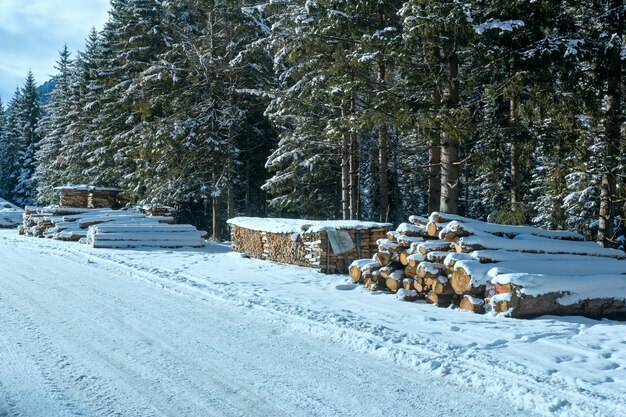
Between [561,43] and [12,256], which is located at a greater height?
[561,43]

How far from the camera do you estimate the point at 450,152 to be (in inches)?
504

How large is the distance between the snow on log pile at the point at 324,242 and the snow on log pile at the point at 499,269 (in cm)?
185

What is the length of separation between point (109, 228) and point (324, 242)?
10.0m

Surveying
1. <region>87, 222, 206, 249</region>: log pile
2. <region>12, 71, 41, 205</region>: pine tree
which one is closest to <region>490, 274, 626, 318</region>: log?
<region>87, 222, 206, 249</region>: log pile

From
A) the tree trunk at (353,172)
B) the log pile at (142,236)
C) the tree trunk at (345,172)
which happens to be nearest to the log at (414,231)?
the tree trunk at (353,172)

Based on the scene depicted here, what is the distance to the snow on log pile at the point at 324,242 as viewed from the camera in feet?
41.4

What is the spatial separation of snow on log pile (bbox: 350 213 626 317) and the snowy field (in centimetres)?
37

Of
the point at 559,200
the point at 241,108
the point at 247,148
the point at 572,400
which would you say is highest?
the point at 241,108

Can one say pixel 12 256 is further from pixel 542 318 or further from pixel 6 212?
pixel 6 212

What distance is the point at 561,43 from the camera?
11125mm

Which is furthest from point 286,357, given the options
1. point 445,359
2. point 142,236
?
point 142,236

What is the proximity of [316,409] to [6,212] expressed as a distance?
113ft

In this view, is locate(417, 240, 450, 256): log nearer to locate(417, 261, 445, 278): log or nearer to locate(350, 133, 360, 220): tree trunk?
locate(417, 261, 445, 278): log

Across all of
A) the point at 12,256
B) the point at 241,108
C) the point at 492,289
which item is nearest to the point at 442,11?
the point at 492,289
